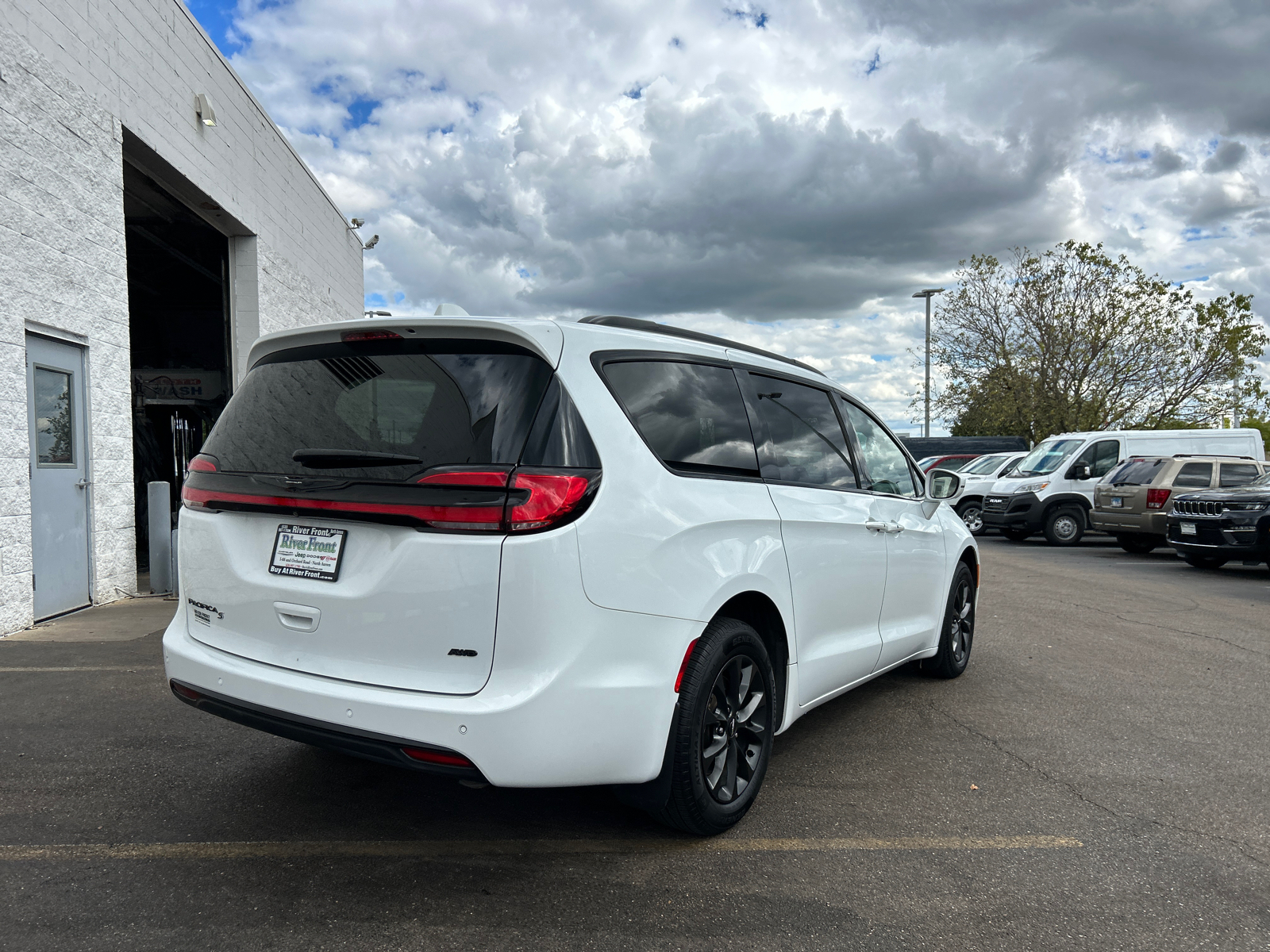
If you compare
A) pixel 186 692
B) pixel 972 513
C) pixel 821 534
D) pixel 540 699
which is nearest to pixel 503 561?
pixel 540 699

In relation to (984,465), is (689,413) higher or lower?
higher

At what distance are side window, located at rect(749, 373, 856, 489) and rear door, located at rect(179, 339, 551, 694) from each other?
1.29m

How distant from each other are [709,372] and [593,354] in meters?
0.72

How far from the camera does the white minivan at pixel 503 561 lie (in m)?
2.60

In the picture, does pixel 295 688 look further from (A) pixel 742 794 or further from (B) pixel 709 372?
(B) pixel 709 372

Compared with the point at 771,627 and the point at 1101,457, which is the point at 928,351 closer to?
the point at 1101,457

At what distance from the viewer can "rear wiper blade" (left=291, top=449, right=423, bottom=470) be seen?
272 centimetres

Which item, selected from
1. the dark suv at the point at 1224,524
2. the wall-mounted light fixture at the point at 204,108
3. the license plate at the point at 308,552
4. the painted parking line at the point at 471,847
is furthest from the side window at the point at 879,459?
the dark suv at the point at 1224,524

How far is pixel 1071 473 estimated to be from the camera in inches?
665

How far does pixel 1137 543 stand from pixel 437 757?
15.5 meters

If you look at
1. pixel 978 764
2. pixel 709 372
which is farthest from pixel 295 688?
pixel 978 764

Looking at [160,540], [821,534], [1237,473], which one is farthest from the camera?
[1237,473]

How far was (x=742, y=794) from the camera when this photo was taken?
3.36 m

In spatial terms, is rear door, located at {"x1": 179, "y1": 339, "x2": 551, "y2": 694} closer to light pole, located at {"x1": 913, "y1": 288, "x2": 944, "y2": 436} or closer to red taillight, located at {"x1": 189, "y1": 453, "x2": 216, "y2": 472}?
red taillight, located at {"x1": 189, "y1": 453, "x2": 216, "y2": 472}
